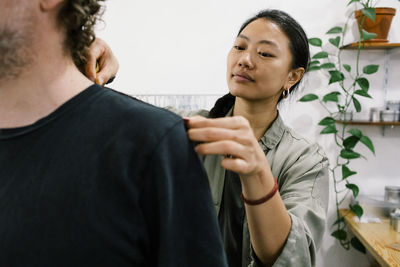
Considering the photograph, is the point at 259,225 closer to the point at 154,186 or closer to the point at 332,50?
the point at 154,186

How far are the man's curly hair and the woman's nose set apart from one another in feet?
1.90

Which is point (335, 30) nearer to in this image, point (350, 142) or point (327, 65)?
point (327, 65)

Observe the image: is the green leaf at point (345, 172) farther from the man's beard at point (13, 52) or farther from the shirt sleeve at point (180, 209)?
the man's beard at point (13, 52)

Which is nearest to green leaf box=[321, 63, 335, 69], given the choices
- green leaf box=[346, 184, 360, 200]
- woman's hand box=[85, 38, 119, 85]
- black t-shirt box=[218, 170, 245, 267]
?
green leaf box=[346, 184, 360, 200]

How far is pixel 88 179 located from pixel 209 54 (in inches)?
80.0

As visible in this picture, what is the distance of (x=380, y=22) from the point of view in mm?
2168

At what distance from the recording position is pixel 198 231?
568 millimetres

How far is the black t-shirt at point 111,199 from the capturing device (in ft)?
1.79

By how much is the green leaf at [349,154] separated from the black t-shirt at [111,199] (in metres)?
1.92

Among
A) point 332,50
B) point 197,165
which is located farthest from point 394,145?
point 197,165

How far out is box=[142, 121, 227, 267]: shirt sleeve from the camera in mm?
550

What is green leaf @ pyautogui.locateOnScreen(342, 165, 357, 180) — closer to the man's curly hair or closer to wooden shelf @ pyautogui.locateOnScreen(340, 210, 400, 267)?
wooden shelf @ pyautogui.locateOnScreen(340, 210, 400, 267)

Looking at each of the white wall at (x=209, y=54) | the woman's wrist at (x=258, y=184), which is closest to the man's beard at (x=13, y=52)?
the woman's wrist at (x=258, y=184)

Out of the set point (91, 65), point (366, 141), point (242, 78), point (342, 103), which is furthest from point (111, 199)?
point (342, 103)
